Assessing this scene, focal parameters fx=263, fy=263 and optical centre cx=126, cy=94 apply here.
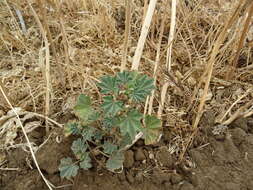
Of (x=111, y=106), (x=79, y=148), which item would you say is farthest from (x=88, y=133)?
(x=111, y=106)

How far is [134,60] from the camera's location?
761 mm

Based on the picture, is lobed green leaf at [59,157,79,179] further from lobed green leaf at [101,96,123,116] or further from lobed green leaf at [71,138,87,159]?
lobed green leaf at [101,96,123,116]

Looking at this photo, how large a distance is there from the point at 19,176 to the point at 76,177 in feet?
0.57

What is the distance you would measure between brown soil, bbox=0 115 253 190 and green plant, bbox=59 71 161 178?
6 centimetres

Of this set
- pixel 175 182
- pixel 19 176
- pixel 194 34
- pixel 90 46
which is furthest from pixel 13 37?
pixel 175 182

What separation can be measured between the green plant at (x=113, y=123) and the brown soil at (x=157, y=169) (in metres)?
0.06

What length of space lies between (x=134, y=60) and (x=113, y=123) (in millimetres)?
200

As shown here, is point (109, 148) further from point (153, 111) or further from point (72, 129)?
point (153, 111)

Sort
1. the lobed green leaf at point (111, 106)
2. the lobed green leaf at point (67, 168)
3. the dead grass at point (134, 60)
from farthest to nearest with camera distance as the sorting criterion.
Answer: the dead grass at point (134, 60), the lobed green leaf at point (67, 168), the lobed green leaf at point (111, 106)

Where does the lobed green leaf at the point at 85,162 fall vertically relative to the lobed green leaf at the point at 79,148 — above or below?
below

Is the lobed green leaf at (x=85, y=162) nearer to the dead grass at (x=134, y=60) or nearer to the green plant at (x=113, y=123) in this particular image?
the green plant at (x=113, y=123)

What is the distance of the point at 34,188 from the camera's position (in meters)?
0.76

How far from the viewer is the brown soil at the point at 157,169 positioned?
77 cm

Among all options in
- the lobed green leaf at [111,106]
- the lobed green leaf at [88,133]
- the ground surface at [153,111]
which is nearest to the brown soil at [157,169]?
the ground surface at [153,111]
